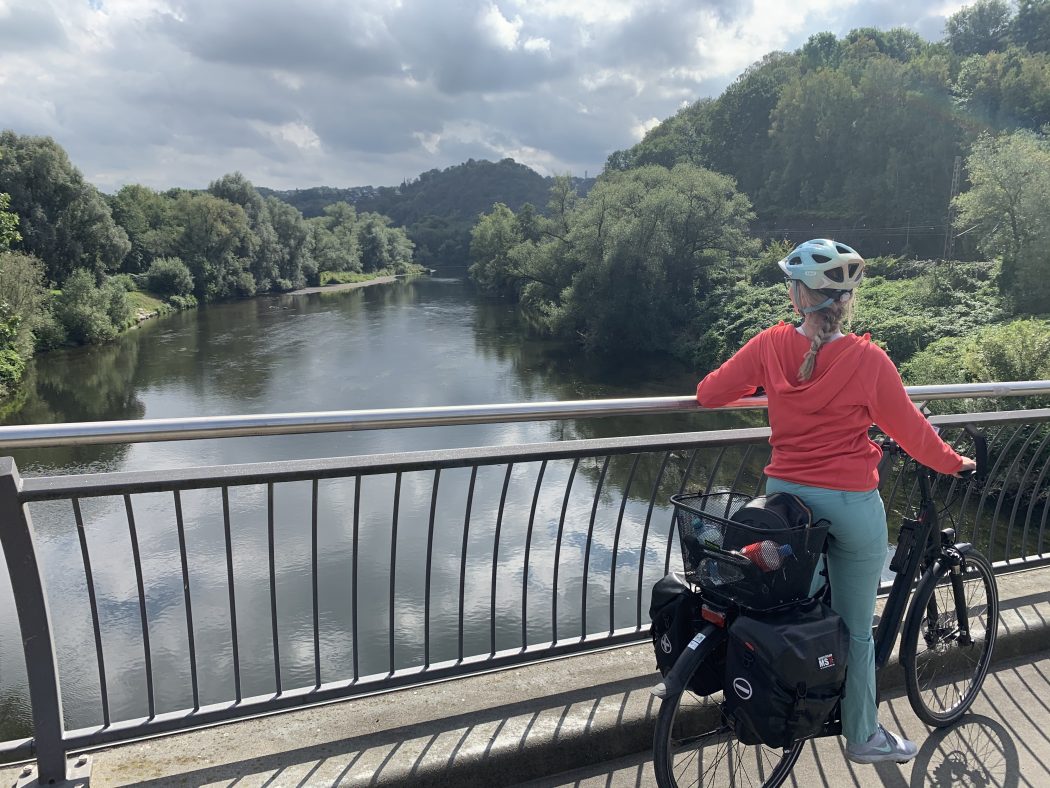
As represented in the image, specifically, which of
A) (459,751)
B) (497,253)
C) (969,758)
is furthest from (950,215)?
(459,751)

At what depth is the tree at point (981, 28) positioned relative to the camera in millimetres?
92188

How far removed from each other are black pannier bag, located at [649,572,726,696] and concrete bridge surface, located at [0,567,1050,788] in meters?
0.65

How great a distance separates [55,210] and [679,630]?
165ft

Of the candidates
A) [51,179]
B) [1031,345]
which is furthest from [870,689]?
[51,179]

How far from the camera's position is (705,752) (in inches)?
99.2

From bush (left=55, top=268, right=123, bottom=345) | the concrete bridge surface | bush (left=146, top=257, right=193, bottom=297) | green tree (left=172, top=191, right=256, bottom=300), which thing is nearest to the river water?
bush (left=55, top=268, right=123, bottom=345)

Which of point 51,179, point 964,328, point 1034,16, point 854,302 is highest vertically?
point 1034,16

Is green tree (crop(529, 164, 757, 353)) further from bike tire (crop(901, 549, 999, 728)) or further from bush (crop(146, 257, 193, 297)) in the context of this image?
bike tire (crop(901, 549, 999, 728))

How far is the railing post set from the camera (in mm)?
2184

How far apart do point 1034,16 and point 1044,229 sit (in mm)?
75826

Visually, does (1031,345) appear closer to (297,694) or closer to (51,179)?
(297,694)

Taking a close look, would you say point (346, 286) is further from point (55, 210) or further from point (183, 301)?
point (55, 210)

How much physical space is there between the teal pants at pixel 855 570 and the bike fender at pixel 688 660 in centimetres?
47

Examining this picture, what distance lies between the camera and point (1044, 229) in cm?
3253
